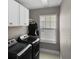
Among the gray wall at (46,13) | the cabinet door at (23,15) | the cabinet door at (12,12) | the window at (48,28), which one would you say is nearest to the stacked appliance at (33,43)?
the cabinet door at (23,15)

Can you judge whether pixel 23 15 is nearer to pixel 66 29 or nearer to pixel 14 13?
pixel 14 13

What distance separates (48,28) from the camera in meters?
3.96

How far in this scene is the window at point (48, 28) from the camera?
3.81m

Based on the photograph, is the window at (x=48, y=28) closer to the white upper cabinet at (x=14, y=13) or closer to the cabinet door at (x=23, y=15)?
the cabinet door at (x=23, y=15)

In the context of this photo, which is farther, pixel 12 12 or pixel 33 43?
pixel 33 43

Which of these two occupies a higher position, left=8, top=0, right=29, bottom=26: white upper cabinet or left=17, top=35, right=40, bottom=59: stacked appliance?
left=8, top=0, right=29, bottom=26: white upper cabinet

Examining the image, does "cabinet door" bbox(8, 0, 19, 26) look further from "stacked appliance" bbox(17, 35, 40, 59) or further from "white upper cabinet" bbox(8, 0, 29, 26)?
"stacked appliance" bbox(17, 35, 40, 59)

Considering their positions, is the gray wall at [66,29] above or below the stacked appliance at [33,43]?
above

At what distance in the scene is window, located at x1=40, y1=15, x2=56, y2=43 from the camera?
3813 mm

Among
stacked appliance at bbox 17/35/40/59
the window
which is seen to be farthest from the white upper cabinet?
the window

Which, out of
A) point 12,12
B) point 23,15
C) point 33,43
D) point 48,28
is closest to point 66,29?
point 33,43
